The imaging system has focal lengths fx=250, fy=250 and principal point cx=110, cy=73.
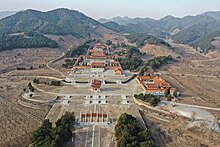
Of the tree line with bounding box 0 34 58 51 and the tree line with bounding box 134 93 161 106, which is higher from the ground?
the tree line with bounding box 0 34 58 51

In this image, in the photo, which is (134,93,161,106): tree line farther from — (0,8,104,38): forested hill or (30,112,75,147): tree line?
(0,8,104,38): forested hill

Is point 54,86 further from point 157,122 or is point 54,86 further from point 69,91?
point 157,122

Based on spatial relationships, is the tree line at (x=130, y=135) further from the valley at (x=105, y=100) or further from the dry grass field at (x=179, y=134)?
the dry grass field at (x=179, y=134)

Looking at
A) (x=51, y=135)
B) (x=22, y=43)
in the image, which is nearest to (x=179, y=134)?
(x=51, y=135)

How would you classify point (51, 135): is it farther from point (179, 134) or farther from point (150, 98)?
point (150, 98)

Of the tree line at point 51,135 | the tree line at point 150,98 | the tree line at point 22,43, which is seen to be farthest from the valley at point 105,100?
the tree line at point 22,43

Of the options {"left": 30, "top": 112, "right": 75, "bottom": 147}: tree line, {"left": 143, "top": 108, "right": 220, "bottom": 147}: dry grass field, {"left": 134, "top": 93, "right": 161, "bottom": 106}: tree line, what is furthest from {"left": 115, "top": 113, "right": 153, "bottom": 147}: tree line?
{"left": 134, "top": 93, "right": 161, "bottom": 106}: tree line

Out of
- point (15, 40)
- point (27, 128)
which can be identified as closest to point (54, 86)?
point (27, 128)

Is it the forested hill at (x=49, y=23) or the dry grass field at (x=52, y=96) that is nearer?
the dry grass field at (x=52, y=96)
